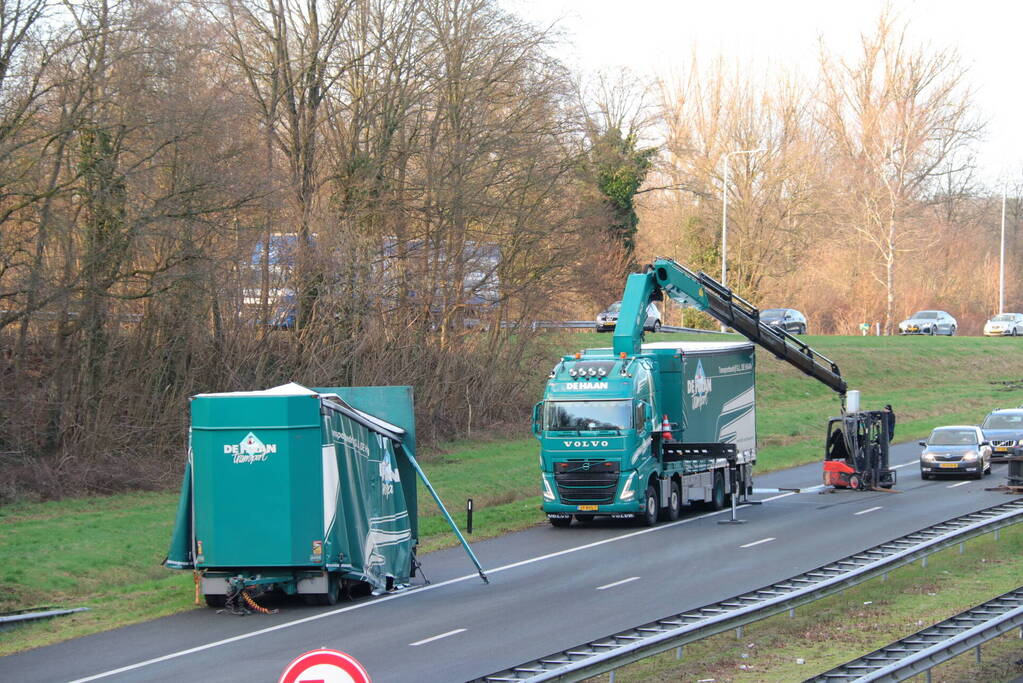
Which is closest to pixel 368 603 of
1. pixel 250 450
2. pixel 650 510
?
pixel 250 450

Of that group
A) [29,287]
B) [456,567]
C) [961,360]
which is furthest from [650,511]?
[961,360]

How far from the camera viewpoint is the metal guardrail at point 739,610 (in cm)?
1204

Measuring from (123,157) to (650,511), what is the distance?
1535 centimetres

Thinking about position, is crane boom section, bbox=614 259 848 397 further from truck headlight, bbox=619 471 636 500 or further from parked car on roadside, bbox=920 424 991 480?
parked car on roadside, bbox=920 424 991 480

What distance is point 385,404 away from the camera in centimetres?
1989

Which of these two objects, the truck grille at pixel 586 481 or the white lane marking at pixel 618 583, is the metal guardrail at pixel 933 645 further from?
the truck grille at pixel 586 481

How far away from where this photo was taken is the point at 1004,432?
37406mm

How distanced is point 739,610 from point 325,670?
8.99m

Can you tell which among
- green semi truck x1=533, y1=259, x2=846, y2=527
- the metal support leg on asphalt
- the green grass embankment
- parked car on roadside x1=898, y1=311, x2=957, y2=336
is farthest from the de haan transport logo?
parked car on roadside x1=898, y1=311, x2=957, y2=336

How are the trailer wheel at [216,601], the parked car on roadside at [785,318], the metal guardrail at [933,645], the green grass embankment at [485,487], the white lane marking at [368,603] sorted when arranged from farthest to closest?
the parked car on roadside at [785,318] < the green grass embankment at [485,487] < the trailer wheel at [216,601] < the white lane marking at [368,603] < the metal guardrail at [933,645]

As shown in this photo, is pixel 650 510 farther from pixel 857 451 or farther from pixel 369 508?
pixel 369 508

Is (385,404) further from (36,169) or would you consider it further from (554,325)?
(554,325)

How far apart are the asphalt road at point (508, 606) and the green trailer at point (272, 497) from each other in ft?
2.08

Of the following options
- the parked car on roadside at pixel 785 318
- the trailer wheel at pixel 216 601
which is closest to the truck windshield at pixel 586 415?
the trailer wheel at pixel 216 601
